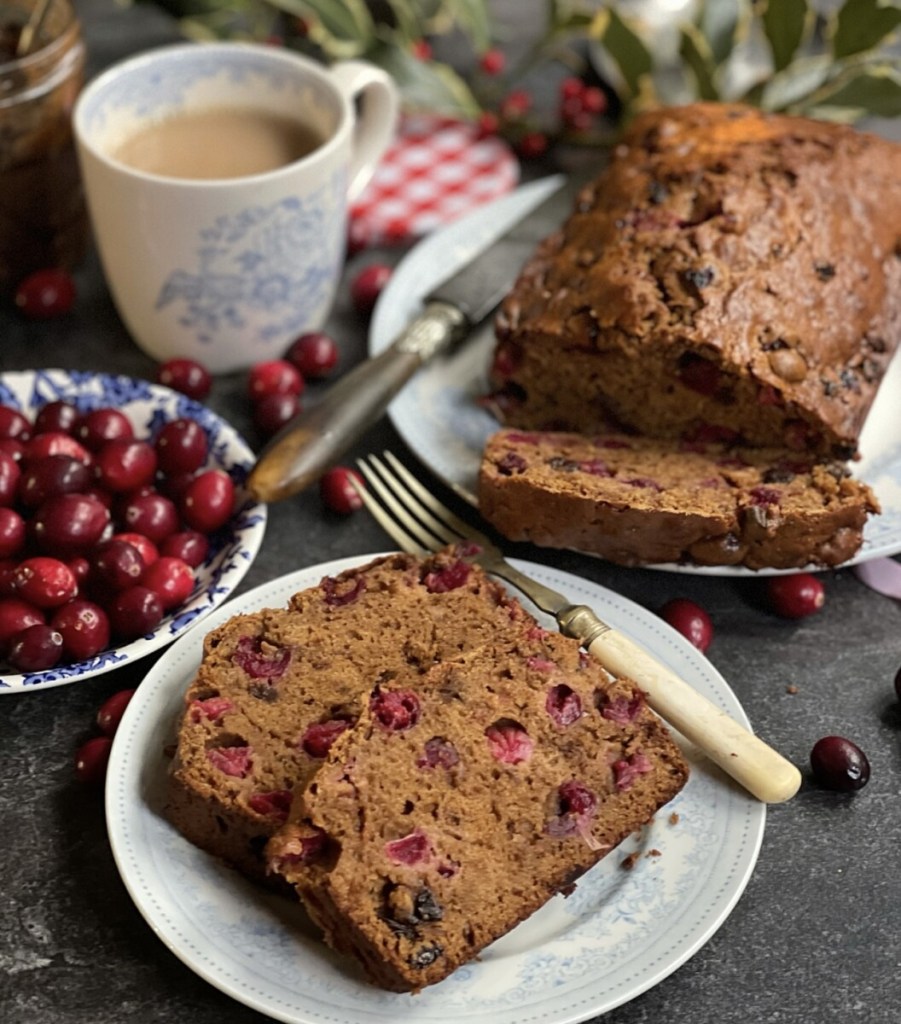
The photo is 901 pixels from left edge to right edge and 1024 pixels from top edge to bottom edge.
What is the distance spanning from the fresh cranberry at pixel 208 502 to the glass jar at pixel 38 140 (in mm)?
944

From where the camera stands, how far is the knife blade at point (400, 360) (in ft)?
7.78

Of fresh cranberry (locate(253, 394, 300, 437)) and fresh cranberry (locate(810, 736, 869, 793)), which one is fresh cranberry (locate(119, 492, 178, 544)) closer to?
fresh cranberry (locate(253, 394, 300, 437))

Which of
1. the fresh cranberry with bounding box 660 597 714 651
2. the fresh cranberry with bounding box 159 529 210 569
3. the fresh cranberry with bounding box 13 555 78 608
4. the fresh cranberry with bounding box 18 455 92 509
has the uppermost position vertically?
the fresh cranberry with bounding box 18 455 92 509

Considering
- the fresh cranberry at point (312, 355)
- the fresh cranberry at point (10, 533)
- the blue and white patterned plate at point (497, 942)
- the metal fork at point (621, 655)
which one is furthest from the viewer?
the fresh cranberry at point (312, 355)

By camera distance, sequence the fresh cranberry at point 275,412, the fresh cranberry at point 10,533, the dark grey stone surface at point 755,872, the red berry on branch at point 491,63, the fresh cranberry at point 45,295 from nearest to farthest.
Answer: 1. the dark grey stone surface at point 755,872
2. the fresh cranberry at point 10,533
3. the fresh cranberry at point 275,412
4. the fresh cranberry at point 45,295
5. the red berry on branch at point 491,63

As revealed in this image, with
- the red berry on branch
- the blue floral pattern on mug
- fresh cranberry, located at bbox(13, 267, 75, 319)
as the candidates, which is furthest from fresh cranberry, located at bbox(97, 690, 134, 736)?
the red berry on branch

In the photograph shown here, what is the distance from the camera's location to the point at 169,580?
2.18 m

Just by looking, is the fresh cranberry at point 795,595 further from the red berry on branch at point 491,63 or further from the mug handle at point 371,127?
the red berry on branch at point 491,63

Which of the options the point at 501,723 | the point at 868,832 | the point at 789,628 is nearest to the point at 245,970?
the point at 501,723

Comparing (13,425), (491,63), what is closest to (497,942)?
(13,425)

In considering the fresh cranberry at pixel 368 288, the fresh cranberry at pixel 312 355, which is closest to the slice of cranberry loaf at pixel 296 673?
the fresh cranberry at pixel 312 355

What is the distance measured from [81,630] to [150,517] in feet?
1.05

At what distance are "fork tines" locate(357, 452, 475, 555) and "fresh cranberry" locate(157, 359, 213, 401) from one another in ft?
1.41

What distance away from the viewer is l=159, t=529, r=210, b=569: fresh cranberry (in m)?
2.29
